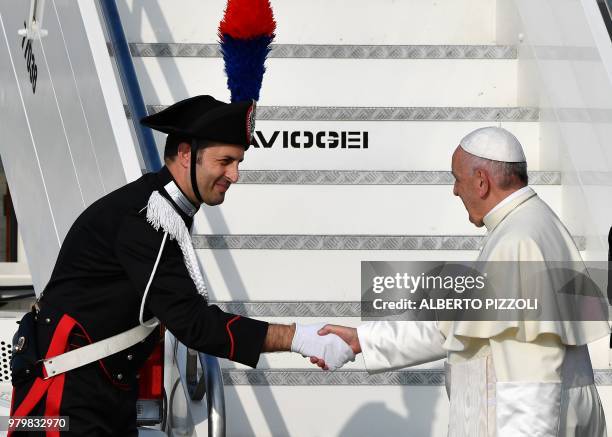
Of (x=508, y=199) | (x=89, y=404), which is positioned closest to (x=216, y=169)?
(x=89, y=404)

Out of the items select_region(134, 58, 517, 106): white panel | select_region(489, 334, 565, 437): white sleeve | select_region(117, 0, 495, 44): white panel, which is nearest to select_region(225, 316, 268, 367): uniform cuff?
select_region(489, 334, 565, 437): white sleeve

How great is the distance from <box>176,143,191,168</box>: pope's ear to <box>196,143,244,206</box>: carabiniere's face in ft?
0.10

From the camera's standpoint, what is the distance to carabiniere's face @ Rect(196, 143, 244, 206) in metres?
3.34

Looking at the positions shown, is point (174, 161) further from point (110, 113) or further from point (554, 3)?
point (554, 3)

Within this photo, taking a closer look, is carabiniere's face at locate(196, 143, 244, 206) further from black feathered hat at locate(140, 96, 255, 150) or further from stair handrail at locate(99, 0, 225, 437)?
stair handrail at locate(99, 0, 225, 437)

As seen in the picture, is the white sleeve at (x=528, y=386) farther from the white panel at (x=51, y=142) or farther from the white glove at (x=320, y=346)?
the white panel at (x=51, y=142)

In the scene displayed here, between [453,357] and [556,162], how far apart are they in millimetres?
2183

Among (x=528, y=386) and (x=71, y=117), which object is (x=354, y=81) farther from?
(x=528, y=386)

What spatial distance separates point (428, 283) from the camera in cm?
397

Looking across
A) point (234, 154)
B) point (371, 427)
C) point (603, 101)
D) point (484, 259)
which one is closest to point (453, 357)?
point (484, 259)

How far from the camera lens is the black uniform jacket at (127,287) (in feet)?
10.6

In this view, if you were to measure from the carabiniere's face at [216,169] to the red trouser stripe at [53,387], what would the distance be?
504 mm

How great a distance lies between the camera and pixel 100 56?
4.83 meters

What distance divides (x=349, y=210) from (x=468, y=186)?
191 cm
